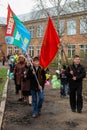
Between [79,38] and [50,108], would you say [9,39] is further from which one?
[79,38]

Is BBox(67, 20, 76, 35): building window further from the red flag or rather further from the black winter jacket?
the red flag

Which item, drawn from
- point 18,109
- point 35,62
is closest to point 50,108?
point 18,109

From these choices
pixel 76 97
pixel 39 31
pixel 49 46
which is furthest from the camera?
pixel 39 31

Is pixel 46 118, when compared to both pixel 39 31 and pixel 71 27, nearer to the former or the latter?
pixel 71 27

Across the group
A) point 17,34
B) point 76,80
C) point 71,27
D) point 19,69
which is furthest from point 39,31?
point 76,80

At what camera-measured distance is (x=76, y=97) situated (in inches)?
422

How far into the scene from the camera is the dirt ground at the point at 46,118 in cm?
868

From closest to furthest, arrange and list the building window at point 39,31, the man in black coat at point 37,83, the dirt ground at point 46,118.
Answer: the dirt ground at point 46,118, the man in black coat at point 37,83, the building window at point 39,31

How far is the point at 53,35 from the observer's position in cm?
959

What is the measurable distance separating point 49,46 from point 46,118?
1.92 meters

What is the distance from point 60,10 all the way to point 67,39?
11.8 m

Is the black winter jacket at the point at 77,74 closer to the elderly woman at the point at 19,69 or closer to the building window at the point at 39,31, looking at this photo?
the elderly woman at the point at 19,69

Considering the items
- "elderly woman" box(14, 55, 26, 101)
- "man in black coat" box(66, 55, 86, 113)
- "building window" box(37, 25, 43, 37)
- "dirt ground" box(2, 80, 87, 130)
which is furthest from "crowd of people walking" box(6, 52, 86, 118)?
"building window" box(37, 25, 43, 37)

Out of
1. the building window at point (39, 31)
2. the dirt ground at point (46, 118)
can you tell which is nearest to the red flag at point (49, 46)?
the dirt ground at point (46, 118)
